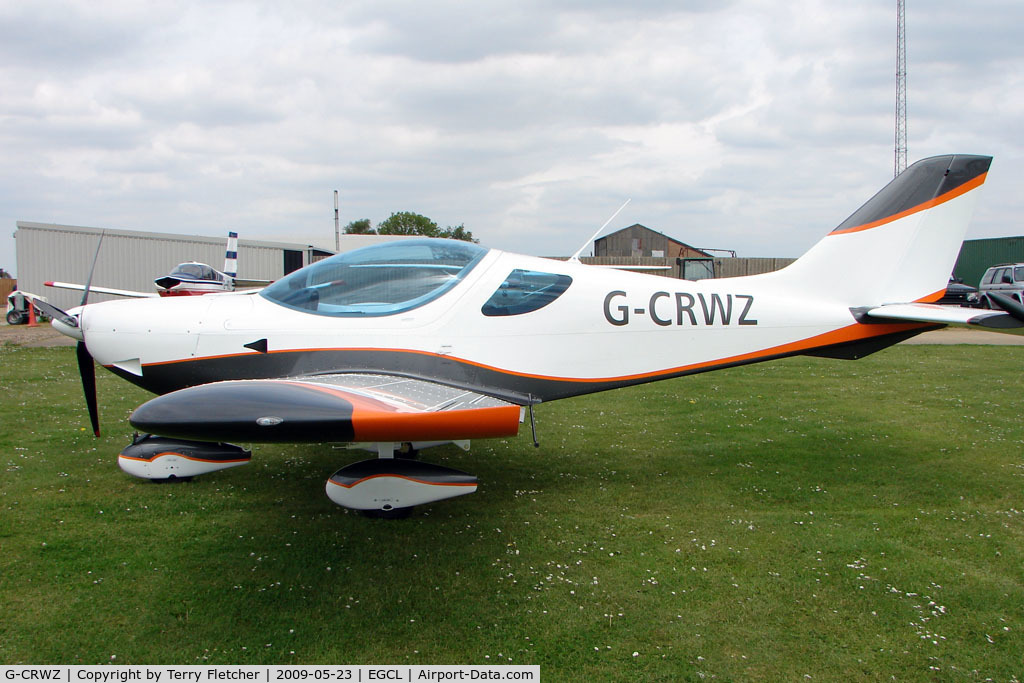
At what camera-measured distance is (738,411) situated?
8133 millimetres

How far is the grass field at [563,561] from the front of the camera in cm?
295

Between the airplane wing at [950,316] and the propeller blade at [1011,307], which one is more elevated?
the propeller blade at [1011,307]

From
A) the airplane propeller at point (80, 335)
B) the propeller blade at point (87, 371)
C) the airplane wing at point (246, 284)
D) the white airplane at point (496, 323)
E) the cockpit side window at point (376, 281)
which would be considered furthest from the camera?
the airplane wing at point (246, 284)

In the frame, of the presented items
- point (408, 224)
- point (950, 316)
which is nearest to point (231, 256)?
point (950, 316)

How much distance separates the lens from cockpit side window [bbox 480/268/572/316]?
4773 mm

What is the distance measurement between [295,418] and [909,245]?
5248mm

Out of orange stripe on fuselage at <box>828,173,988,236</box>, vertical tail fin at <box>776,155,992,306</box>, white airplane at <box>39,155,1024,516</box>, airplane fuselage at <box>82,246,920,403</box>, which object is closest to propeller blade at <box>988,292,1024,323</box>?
white airplane at <box>39,155,1024,516</box>

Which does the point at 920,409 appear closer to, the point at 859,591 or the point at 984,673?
the point at 859,591

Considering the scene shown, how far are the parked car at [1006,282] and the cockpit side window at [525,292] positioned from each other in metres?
19.5

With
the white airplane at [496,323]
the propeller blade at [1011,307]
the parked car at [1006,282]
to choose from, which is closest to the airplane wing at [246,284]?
the white airplane at [496,323]

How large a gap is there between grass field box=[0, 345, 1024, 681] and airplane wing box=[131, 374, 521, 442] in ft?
3.22

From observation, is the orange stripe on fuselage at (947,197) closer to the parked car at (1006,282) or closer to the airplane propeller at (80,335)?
the airplane propeller at (80,335)

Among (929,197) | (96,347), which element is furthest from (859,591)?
(96,347)

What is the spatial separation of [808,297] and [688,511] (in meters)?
2.22
